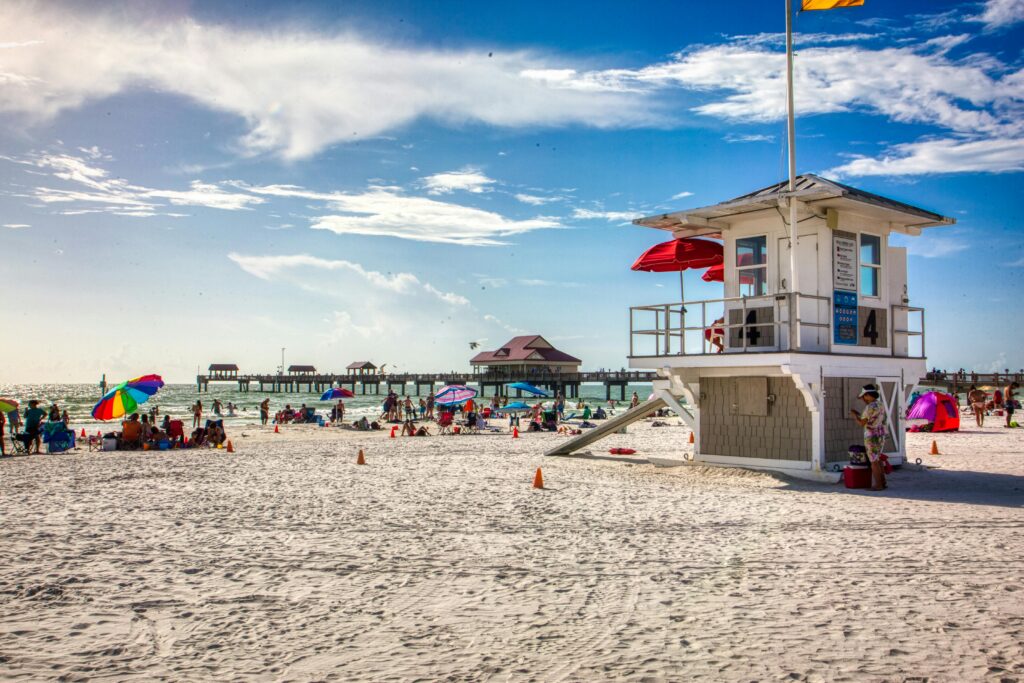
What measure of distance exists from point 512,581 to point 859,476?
8.26 meters

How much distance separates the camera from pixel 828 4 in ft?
48.4

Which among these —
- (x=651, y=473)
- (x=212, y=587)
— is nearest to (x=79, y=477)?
(x=212, y=587)

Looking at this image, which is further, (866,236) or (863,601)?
(866,236)

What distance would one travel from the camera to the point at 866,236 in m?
16.1

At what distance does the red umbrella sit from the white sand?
15.9 feet

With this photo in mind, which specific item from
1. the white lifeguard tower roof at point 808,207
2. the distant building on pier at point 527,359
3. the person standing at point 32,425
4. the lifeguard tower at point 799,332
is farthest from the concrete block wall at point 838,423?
the distant building on pier at point 527,359

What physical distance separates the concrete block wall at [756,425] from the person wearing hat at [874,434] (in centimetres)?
133

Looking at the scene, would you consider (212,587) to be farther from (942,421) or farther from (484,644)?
(942,421)

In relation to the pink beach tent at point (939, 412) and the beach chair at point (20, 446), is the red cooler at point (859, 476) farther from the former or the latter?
the beach chair at point (20, 446)

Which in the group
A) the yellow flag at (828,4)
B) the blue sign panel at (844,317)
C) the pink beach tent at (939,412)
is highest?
the yellow flag at (828,4)

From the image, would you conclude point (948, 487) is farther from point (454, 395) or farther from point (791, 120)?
point (454, 395)

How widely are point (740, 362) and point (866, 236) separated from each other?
401 centimetres

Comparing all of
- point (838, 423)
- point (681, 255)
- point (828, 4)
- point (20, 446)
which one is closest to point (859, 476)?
point (838, 423)

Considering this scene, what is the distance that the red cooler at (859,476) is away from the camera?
13.6m
